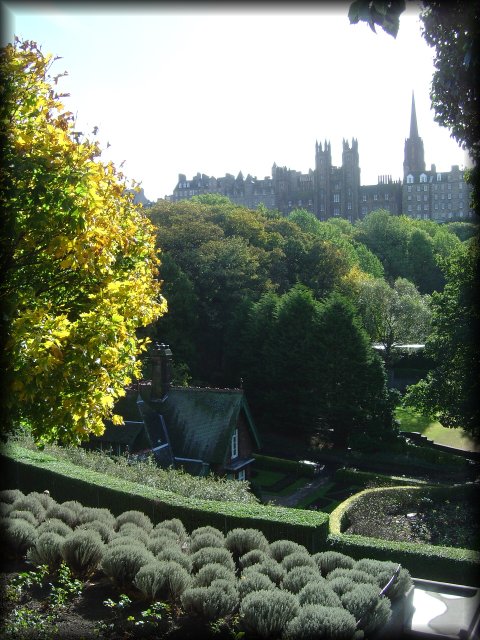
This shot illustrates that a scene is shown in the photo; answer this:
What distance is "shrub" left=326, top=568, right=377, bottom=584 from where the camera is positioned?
8.62 metres

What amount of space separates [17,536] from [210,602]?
3811 mm

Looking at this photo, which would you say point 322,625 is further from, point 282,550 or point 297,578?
point 282,550

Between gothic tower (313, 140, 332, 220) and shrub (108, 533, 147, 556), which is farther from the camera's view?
gothic tower (313, 140, 332, 220)

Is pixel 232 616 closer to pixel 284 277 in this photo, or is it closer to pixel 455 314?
pixel 455 314

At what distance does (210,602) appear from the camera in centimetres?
799

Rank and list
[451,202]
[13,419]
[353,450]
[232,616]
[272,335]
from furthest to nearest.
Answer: [451,202]
[272,335]
[353,450]
[13,419]
[232,616]

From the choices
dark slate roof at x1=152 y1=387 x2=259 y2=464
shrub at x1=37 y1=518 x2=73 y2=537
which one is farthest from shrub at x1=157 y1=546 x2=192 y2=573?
dark slate roof at x1=152 y1=387 x2=259 y2=464

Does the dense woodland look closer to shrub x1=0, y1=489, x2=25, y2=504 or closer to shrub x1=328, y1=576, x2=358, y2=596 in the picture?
shrub x1=0, y1=489, x2=25, y2=504

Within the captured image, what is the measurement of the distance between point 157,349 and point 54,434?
773 inches

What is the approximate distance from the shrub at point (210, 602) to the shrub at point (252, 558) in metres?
1.76

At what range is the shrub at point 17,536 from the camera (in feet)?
32.8

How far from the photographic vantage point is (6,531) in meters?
10.0

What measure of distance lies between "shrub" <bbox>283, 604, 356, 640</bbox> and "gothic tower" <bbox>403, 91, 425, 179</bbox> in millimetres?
144800

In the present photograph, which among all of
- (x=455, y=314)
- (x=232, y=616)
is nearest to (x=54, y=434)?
(x=232, y=616)
